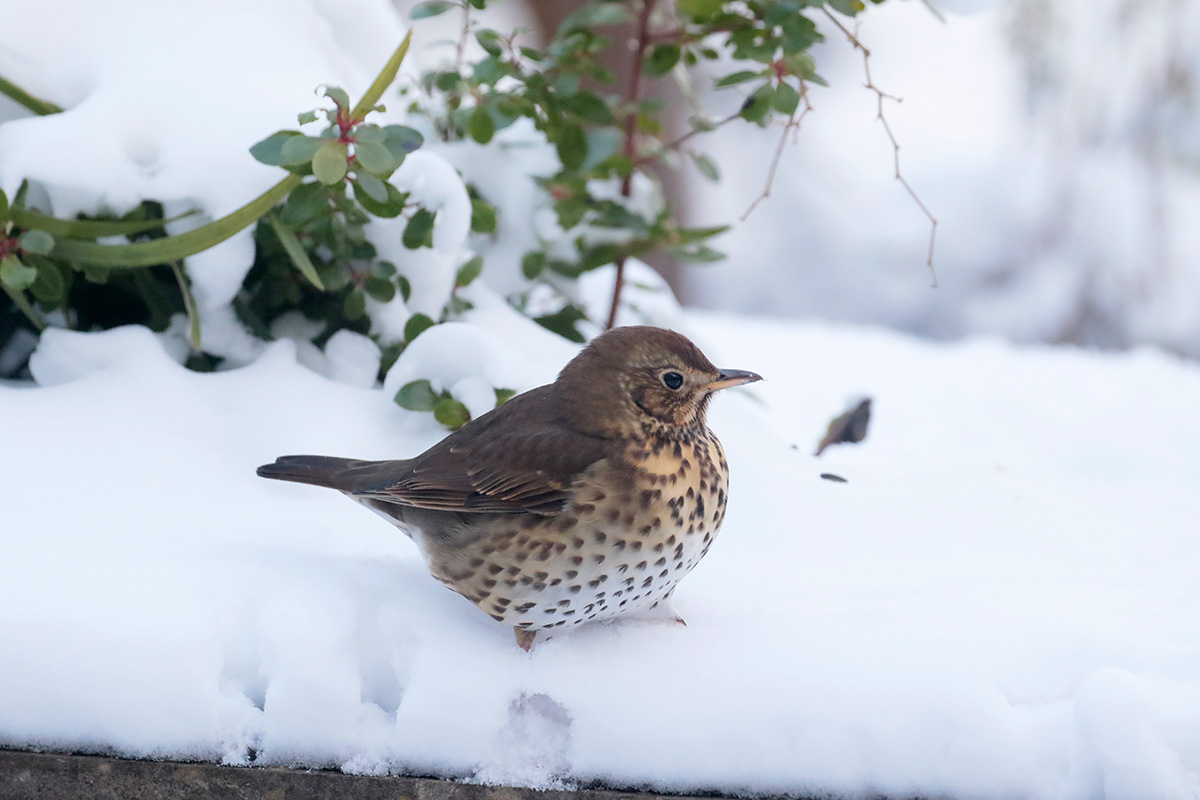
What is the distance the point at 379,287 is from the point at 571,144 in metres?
0.63

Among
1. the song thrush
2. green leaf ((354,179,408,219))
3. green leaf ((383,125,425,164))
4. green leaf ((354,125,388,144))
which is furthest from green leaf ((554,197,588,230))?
the song thrush

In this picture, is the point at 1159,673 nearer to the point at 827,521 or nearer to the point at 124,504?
the point at 827,521

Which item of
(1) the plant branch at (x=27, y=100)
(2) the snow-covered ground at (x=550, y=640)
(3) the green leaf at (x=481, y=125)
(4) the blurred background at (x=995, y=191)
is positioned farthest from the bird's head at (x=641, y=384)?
(4) the blurred background at (x=995, y=191)

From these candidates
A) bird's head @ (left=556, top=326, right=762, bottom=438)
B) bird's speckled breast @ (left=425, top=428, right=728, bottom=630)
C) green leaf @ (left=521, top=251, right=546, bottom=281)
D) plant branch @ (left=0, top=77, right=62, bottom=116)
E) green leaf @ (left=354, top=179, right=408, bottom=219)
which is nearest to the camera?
bird's speckled breast @ (left=425, top=428, right=728, bottom=630)

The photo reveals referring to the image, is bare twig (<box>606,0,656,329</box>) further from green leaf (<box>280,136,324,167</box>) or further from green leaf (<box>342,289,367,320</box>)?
green leaf (<box>280,136,324,167</box>)

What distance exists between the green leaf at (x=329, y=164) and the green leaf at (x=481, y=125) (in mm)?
685

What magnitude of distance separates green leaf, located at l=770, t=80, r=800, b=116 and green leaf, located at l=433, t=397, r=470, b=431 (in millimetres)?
947

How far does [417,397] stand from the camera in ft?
7.33

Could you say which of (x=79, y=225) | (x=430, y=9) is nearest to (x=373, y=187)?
(x=79, y=225)

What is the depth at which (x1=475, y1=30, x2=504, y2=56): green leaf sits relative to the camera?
2473 mm

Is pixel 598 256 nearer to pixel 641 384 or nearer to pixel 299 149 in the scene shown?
pixel 299 149

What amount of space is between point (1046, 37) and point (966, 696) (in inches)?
236

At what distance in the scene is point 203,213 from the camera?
2254mm

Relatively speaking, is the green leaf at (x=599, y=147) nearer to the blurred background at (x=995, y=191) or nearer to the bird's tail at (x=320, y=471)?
the bird's tail at (x=320, y=471)
